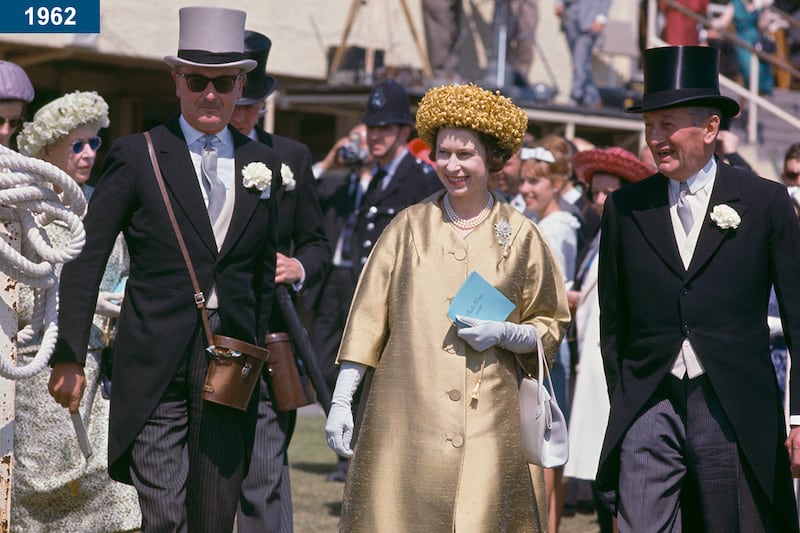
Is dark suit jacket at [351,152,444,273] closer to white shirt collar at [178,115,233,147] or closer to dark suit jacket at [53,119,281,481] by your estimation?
white shirt collar at [178,115,233,147]

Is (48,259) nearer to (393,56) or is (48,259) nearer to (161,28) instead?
(161,28)

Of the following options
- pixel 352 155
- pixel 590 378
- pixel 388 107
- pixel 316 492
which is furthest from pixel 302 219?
pixel 352 155

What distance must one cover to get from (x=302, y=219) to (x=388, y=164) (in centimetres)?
214

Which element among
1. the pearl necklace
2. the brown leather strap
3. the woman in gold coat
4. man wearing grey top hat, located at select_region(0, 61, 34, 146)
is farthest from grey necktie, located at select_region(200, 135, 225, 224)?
man wearing grey top hat, located at select_region(0, 61, 34, 146)

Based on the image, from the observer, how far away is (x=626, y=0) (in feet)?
69.8

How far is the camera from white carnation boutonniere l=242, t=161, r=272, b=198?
18.4 feet

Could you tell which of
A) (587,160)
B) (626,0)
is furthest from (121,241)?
(626,0)

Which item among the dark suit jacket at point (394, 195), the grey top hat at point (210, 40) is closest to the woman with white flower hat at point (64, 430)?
the grey top hat at point (210, 40)

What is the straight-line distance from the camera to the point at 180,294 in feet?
17.7

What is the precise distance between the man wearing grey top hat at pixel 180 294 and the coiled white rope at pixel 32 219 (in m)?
0.48

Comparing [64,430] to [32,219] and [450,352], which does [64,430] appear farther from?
[450,352]

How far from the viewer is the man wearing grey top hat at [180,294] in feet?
17.3

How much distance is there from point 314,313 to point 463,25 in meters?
9.48
